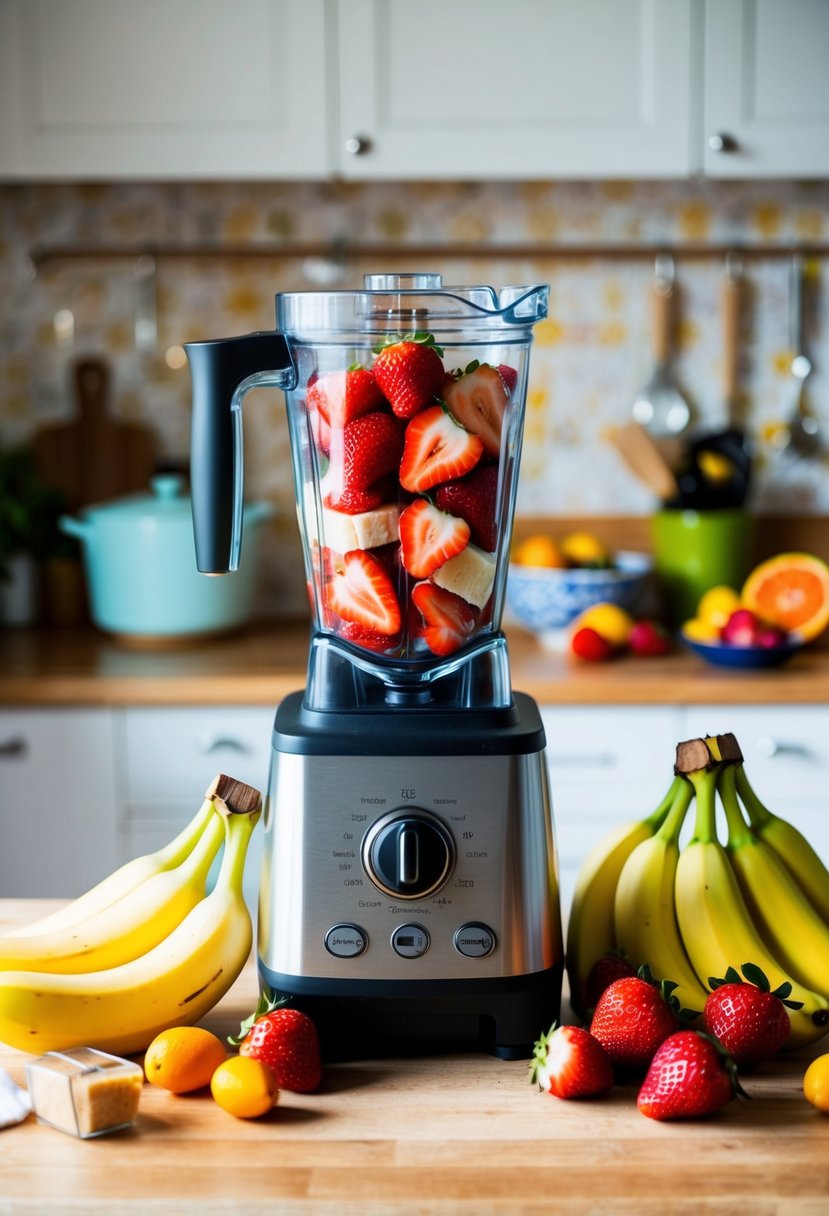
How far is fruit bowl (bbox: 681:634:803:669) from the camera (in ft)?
6.87

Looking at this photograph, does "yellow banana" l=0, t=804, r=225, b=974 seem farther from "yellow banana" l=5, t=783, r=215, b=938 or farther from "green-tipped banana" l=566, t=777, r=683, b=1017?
"green-tipped banana" l=566, t=777, r=683, b=1017

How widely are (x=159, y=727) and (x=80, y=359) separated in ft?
2.70

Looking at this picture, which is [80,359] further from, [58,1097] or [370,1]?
[58,1097]

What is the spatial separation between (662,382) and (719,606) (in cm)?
49

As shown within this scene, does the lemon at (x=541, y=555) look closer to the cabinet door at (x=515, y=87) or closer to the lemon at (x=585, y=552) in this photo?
the lemon at (x=585, y=552)

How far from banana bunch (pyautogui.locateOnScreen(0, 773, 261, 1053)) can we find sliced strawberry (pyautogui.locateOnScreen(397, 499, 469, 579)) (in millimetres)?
201

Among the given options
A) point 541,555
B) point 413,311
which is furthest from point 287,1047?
point 541,555

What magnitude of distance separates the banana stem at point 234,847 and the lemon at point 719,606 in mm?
1391

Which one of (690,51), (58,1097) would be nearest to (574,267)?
(690,51)

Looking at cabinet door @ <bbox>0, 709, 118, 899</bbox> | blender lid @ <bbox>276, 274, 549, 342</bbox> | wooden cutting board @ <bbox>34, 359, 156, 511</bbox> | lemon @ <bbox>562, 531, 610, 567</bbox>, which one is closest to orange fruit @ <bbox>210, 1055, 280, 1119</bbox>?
blender lid @ <bbox>276, 274, 549, 342</bbox>

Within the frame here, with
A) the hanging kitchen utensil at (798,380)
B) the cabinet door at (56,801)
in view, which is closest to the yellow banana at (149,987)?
the cabinet door at (56,801)

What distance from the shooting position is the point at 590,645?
214 cm

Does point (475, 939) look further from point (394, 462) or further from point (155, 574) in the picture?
point (155, 574)

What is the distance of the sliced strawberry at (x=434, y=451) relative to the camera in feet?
2.89
